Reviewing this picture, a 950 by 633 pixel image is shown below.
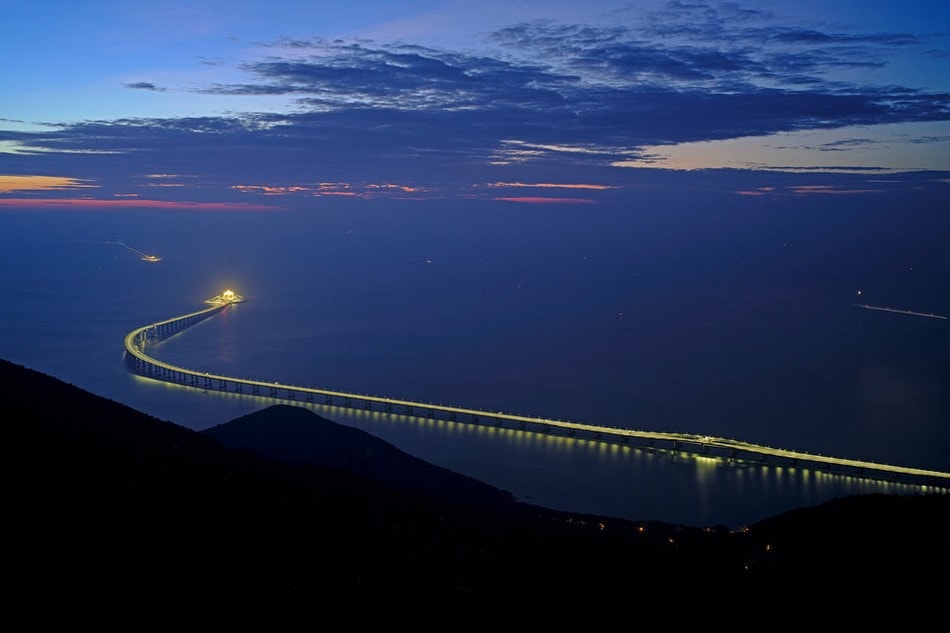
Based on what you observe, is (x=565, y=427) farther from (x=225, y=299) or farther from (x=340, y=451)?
(x=225, y=299)

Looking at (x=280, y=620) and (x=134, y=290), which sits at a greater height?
(x=280, y=620)

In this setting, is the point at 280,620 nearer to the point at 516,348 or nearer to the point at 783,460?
the point at 783,460

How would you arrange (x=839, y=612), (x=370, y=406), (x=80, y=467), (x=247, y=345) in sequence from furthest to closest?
(x=247, y=345) → (x=370, y=406) → (x=80, y=467) → (x=839, y=612)

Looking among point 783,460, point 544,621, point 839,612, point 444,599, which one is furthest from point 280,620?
point 783,460

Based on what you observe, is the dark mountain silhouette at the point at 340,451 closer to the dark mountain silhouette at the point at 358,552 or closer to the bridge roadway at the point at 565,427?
the dark mountain silhouette at the point at 358,552

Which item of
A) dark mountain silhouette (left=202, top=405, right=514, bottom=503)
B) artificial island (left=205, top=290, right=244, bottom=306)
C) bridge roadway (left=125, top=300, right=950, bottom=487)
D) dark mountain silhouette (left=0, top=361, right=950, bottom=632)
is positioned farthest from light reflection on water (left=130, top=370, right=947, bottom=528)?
artificial island (left=205, top=290, right=244, bottom=306)

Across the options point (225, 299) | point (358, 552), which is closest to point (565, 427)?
point (358, 552)

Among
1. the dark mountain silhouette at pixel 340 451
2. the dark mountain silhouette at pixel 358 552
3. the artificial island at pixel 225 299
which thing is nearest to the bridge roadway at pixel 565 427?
the dark mountain silhouette at pixel 340 451
